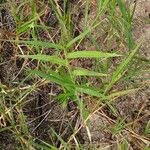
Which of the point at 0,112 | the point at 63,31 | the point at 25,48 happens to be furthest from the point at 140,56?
the point at 0,112

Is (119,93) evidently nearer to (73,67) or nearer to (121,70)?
(121,70)

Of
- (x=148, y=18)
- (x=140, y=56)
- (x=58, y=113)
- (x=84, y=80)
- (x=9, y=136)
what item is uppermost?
(x=148, y=18)

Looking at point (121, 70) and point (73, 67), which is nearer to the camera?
point (121, 70)

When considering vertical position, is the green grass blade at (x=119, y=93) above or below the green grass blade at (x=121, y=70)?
below

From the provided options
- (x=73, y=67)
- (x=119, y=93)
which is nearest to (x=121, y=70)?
(x=119, y=93)

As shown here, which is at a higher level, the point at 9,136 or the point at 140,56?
the point at 140,56

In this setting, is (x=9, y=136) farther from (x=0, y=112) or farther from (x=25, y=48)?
(x=25, y=48)

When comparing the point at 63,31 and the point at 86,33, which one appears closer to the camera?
the point at 86,33

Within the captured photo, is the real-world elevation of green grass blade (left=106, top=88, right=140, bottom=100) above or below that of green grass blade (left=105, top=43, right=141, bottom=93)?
below
